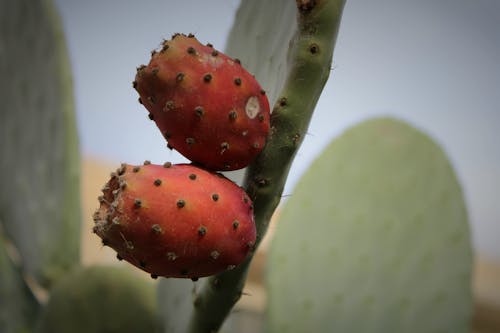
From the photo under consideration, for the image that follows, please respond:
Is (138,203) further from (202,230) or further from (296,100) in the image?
(296,100)

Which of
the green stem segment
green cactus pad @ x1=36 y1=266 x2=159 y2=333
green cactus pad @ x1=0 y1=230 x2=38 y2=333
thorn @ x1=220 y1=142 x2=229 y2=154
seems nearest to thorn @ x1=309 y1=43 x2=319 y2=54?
the green stem segment

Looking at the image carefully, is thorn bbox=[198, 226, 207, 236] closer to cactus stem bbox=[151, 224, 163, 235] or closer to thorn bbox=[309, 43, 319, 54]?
cactus stem bbox=[151, 224, 163, 235]

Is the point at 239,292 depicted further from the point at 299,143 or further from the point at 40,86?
the point at 40,86

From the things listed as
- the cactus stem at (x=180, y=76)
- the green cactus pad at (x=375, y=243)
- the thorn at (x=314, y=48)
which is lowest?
the green cactus pad at (x=375, y=243)

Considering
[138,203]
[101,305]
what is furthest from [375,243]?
[138,203]

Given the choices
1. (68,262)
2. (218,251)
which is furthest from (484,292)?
(218,251)

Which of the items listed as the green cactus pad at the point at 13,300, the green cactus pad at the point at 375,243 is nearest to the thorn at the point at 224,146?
the green cactus pad at the point at 375,243

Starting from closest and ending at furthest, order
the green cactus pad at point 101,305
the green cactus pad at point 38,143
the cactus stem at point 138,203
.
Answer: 1. the cactus stem at point 138,203
2. the green cactus pad at point 101,305
3. the green cactus pad at point 38,143

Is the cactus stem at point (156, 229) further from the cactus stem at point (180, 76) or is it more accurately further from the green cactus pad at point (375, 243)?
the green cactus pad at point (375, 243)
